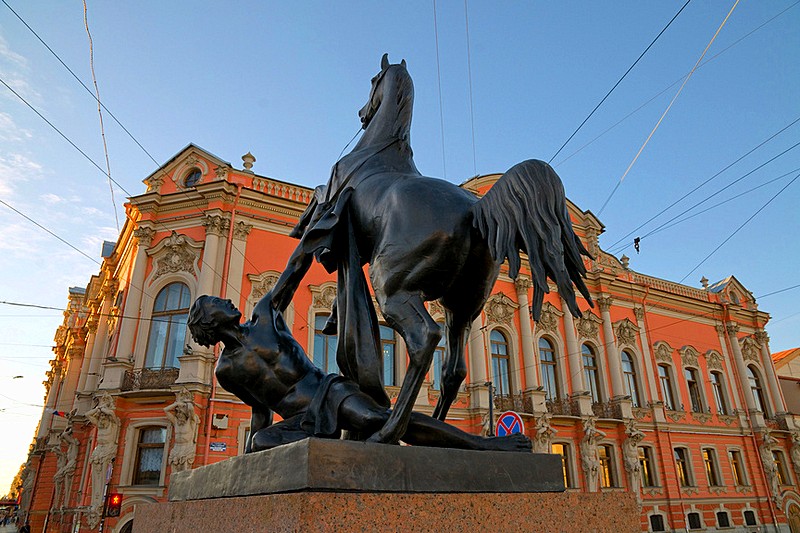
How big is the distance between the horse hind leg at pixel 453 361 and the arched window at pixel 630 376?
20.3 m

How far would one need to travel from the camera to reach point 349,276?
2773mm

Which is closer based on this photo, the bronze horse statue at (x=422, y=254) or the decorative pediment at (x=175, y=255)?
the bronze horse statue at (x=422, y=254)

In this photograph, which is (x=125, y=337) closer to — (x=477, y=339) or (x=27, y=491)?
(x=477, y=339)

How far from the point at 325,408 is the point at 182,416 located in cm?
1238

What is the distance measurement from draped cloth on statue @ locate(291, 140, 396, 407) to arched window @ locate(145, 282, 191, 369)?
1305 cm

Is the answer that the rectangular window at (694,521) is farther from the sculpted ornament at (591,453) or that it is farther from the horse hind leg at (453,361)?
the horse hind leg at (453,361)

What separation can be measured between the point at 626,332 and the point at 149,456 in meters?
17.4

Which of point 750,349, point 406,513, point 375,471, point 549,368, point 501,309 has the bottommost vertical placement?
point 406,513

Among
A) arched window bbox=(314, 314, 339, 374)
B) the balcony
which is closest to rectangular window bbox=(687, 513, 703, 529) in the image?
arched window bbox=(314, 314, 339, 374)

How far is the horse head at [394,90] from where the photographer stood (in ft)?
10.6

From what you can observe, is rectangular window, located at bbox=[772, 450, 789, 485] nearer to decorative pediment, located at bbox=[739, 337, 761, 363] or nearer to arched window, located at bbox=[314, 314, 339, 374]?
decorative pediment, located at bbox=[739, 337, 761, 363]

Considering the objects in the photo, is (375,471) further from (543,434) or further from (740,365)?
(740,365)

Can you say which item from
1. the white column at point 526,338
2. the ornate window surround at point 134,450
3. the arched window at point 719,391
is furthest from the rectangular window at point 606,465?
the ornate window surround at point 134,450

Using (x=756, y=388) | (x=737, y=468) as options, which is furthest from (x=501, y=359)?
(x=756, y=388)
